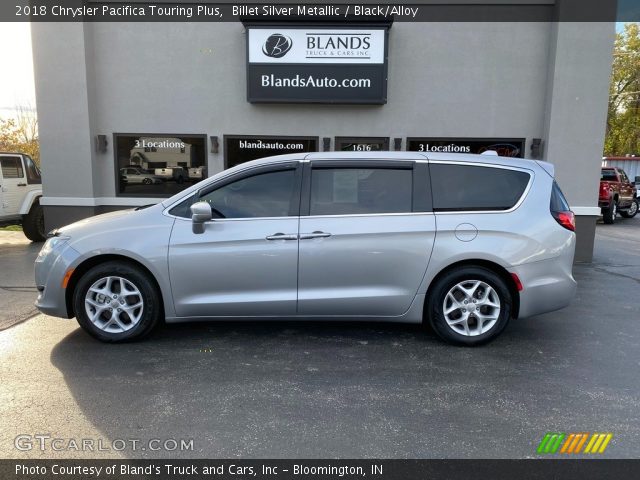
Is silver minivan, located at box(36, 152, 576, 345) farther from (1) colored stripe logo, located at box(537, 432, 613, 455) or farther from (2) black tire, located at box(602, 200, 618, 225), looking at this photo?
(2) black tire, located at box(602, 200, 618, 225)

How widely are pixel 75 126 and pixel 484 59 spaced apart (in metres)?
7.84

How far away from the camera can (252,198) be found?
176 inches

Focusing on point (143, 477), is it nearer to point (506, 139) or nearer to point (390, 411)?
point (390, 411)

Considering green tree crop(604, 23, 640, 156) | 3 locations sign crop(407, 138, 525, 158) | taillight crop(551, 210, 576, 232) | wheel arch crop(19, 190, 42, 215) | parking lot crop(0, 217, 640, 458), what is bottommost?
parking lot crop(0, 217, 640, 458)

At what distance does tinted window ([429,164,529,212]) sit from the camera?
14.7 feet

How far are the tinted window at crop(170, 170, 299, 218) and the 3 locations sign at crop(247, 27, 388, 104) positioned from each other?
189 inches

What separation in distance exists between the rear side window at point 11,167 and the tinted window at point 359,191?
27.3 feet

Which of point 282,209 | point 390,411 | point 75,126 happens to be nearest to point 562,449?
point 390,411

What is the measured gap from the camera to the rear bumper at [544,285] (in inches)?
173

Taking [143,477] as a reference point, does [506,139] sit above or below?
above

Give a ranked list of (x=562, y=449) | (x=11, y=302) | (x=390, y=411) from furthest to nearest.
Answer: (x=11, y=302), (x=390, y=411), (x=562, y=449)

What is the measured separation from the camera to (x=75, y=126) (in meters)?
9.13

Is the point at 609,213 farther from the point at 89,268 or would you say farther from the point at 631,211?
the point at 89,268

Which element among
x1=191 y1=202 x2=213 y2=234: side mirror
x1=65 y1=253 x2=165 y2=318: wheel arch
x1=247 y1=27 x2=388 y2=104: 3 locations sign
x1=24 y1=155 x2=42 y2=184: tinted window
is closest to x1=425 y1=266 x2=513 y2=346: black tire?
x1=191 y1=202 x2=213 y2=234: side mirror
